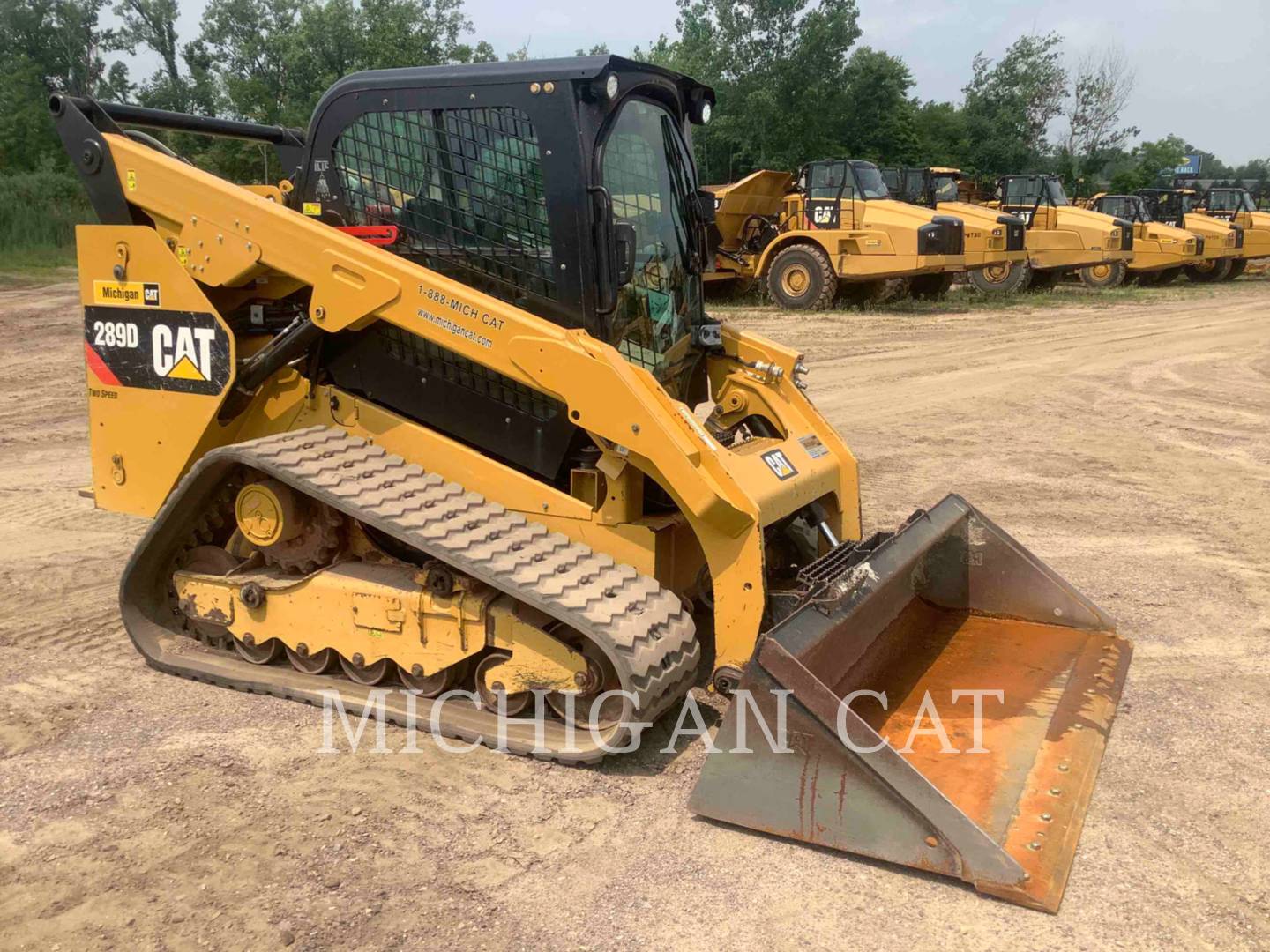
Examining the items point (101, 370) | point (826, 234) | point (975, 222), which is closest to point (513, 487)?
point (101, 370)

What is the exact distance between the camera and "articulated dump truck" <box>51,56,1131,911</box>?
3533 millimetres

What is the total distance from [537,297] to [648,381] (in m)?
0.55

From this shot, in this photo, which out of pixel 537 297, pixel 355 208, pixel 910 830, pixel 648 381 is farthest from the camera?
pixel 355 208

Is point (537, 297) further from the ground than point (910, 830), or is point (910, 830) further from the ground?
point (537, 297)

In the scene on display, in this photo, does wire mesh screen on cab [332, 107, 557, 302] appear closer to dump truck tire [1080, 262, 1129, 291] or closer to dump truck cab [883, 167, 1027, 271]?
dump truck cab [883, 167, 1027, 271]

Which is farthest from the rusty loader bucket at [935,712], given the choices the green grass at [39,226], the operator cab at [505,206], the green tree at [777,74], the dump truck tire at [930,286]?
the green tree at [777,74]

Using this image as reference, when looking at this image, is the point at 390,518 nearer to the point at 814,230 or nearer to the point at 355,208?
the point at 355,208

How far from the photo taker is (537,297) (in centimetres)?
394

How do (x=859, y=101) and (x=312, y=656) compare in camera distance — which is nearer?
(x=312, y=656)

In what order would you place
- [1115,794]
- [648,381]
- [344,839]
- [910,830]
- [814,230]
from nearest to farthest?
[910,830] < [344,839] < [1115,794] < [648,381] < [814,230]

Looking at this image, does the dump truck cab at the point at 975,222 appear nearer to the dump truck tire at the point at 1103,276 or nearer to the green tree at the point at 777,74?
the dump truck tire at the point at 1103,276

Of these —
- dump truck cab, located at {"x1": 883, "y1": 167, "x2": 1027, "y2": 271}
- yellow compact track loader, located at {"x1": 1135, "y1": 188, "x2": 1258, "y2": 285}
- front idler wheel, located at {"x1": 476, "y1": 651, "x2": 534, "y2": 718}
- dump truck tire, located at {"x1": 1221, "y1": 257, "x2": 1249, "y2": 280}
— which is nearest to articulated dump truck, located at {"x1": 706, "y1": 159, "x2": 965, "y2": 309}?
dump truck cab, located at {"x1": 883, "y1": 167, "x2": 1027, "y2": 271}

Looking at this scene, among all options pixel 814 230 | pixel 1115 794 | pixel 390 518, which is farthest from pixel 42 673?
pixel 814 230

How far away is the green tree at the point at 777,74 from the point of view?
37.1 meters
